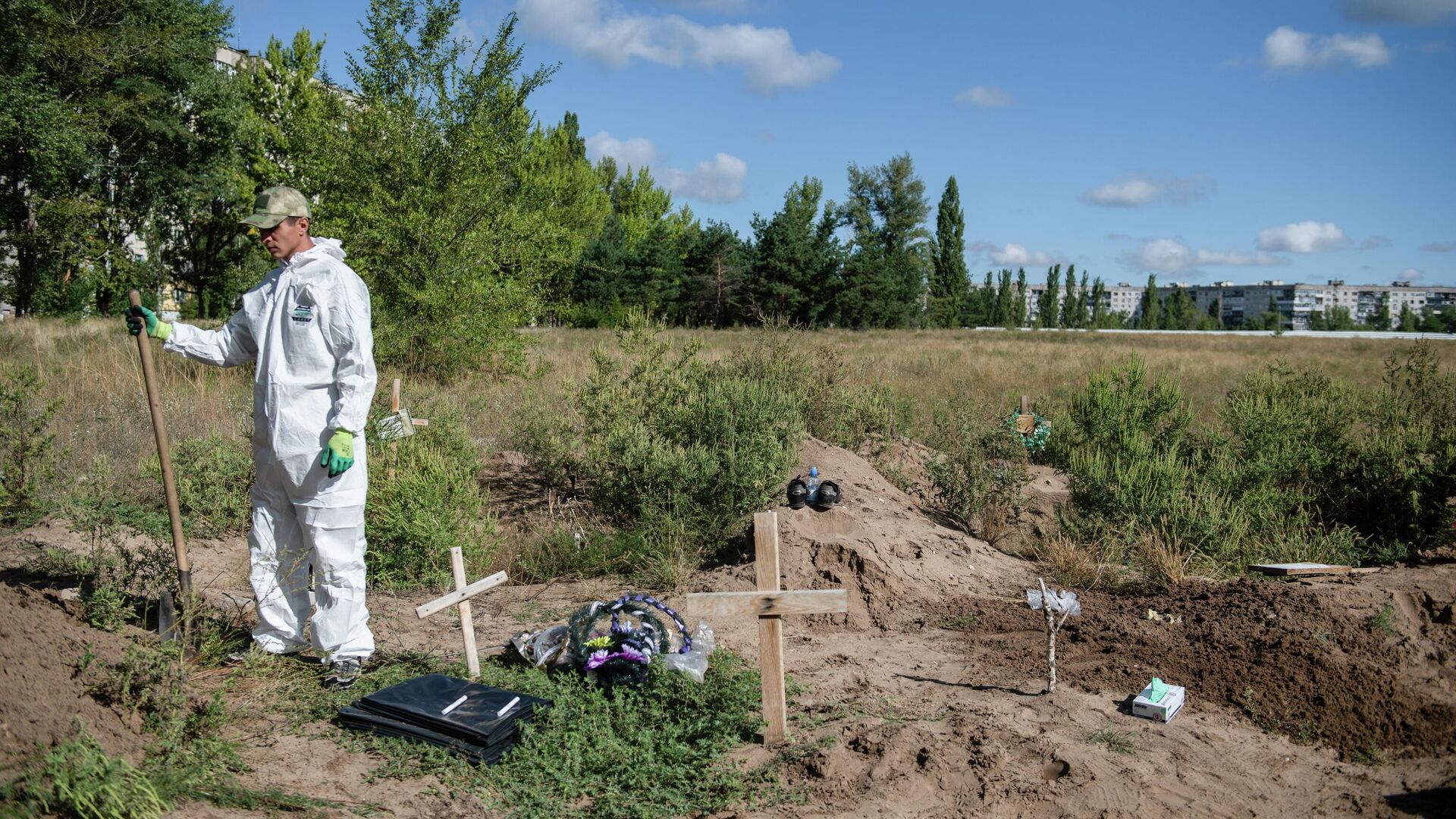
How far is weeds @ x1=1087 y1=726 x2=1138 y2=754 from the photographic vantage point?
386 cm

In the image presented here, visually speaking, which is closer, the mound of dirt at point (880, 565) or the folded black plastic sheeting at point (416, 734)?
the folded black plastic sheeting at point (416, 734)

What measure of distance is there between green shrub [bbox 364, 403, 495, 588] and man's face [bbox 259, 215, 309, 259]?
212 cm

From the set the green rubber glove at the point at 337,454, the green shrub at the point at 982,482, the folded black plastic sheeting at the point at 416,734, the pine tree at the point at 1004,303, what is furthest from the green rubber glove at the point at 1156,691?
the pine tree at the point at 1004,303

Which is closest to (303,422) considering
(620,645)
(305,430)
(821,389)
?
(305,430)

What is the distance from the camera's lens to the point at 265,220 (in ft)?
13.8

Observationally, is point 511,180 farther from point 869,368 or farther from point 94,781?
point 94,781

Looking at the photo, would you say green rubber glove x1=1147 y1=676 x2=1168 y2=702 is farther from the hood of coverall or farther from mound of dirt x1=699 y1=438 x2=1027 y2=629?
the hood of coverall

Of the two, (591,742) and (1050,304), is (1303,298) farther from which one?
(591,742)

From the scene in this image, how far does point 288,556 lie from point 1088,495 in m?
5.90

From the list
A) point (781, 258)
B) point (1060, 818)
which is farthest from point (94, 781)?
point (781, 258)

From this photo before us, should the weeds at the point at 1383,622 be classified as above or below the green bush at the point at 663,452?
below

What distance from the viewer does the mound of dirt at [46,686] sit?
2898 mm

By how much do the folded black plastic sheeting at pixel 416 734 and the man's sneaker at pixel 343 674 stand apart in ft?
1.04

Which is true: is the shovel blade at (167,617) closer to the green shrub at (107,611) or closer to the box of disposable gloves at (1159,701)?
the green shrub at (107,611)
